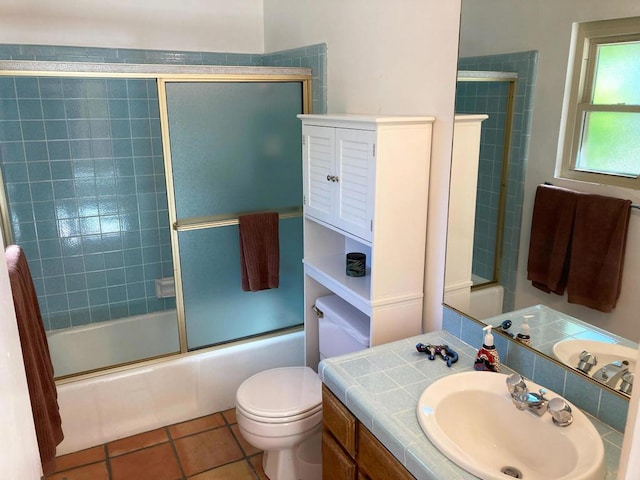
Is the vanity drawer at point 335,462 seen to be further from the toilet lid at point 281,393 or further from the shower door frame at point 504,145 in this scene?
the shower door frame at point 504,145

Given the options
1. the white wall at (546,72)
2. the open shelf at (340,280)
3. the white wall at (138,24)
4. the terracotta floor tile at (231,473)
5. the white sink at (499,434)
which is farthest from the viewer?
the white wall at (138,24)

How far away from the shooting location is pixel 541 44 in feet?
4.92

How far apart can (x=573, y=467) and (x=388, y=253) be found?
939 mm

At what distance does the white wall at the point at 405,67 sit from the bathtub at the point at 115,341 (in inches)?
62.5

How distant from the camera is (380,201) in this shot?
1885 millimetres

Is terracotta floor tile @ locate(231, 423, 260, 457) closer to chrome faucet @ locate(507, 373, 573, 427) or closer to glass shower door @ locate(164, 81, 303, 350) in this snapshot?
glass shower door @ locate(164, 81, 303, 350)

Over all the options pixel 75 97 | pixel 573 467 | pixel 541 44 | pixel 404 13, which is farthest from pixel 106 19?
pixel 573 467

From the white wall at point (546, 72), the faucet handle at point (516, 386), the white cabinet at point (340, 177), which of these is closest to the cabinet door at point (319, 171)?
the white cabinet at point (340, 177)

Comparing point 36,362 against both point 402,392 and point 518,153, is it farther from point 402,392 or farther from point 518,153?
point 518,153

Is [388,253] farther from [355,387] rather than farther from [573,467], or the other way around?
[573,467]

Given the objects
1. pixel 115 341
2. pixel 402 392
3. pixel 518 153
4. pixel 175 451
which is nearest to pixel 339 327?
pixel 402 392

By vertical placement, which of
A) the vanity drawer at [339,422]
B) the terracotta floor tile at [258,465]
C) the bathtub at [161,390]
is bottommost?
the terracotta floor tile at [258,465]

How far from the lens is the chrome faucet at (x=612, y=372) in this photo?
1393mm

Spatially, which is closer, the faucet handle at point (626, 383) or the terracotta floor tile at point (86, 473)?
the faucet handle at point (626, 383)
